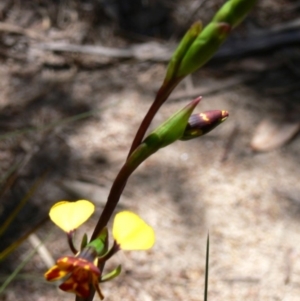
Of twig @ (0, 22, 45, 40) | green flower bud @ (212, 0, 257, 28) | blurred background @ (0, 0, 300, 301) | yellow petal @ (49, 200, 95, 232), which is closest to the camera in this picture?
green flower bud @ (212, 0, 257, 28)

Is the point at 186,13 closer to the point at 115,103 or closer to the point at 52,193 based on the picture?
the point at 115,103

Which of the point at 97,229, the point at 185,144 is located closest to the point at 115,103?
the point at 185,144

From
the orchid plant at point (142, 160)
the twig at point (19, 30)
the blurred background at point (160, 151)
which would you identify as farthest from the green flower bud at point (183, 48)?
the twig at point (19, 30)

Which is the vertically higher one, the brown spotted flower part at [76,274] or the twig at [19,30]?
the brown spotted flower part at [76,274]

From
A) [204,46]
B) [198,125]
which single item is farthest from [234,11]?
[198,125]

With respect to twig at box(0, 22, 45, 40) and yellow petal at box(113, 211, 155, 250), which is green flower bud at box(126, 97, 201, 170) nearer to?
yellow petal at box(113, 211, 155, 250)

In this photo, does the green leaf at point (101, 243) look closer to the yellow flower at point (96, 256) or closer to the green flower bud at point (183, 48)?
the yellow flower at point (96, 256)

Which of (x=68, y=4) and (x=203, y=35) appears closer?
(x=203, y=35)

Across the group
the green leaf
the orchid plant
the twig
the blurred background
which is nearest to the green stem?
the orchid plant

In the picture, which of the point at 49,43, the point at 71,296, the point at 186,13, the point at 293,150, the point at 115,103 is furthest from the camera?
the point at 186,13
